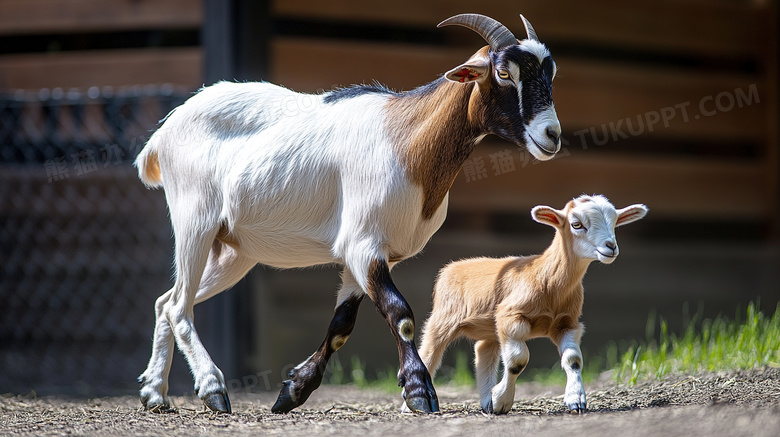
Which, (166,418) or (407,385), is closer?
(407,385)

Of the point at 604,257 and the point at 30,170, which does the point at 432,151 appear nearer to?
the point at 604,257

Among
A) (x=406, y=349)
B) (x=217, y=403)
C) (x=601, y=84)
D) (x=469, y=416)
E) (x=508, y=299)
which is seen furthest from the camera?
(x=601, y=84)

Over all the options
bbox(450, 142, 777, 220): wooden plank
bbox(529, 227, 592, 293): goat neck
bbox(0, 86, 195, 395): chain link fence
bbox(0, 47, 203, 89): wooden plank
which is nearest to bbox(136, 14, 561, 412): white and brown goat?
bbox(529, 227, 592, 293): goat neck

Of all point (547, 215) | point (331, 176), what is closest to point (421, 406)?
point (547, 215)

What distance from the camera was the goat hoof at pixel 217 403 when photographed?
3.37 metres

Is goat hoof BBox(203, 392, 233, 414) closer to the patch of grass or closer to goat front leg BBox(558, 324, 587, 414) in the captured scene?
goat front leg BBox(558, 324, 587, 414)

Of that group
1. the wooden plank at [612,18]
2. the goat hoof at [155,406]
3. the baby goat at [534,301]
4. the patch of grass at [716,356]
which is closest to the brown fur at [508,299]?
the baby goat at [534,301]

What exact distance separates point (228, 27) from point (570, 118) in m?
2.97

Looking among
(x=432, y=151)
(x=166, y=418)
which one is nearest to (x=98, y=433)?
(x=166, y=418)

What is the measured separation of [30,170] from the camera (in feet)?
20.1

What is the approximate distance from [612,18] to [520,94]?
4.84 metres

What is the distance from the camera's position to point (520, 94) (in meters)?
3.07

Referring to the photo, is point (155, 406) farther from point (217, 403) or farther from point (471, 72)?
point (471, 72)

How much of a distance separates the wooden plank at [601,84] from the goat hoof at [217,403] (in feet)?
11.5
